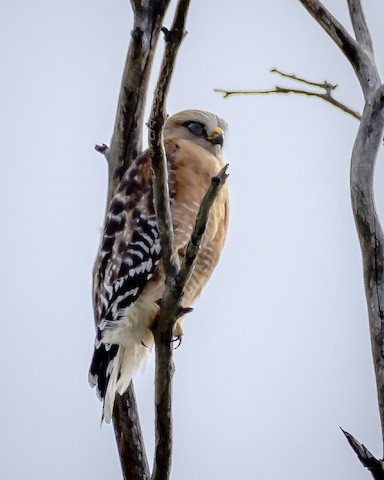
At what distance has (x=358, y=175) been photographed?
3.53m

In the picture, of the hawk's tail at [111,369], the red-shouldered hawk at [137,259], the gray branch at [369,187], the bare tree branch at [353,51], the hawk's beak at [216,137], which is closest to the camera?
the gray branch at [369,187]

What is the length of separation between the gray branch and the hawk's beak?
1.69 m

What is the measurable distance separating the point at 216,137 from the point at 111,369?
69.7 inches

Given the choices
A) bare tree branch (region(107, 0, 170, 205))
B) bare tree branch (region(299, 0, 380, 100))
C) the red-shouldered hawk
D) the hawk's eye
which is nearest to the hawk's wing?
the red-shouldered hawk

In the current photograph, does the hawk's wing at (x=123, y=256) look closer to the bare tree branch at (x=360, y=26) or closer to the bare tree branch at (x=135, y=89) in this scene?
the bare tree branch at (x=135, y=89)

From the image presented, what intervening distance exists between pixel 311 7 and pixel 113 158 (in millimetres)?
1521

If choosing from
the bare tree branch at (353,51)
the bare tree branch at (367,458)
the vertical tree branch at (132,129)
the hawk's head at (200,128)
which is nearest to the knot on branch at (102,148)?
the vertical tree branch at (132,129)

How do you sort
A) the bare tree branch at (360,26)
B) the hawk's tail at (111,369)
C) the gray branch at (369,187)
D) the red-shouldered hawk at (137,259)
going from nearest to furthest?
the gray branch at (369,187) → the bare tree branch at (360,26) → the hawk's tail at (111,369) → the red-shouldered hawk at (137,259)

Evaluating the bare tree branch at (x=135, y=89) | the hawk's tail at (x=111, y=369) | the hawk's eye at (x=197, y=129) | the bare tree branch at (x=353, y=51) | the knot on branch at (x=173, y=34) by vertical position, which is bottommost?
the hawk's tail at (x=111, y=369)

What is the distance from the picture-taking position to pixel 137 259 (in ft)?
14.9

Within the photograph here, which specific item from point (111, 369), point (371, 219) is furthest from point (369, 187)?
point (111, 369)

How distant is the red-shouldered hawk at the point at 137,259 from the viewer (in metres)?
4.50

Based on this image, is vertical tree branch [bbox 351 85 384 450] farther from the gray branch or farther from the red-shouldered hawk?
the red-shouldered hawk

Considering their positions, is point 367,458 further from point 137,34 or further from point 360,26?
point 137,34
